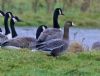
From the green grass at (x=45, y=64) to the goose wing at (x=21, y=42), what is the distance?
4.36ft

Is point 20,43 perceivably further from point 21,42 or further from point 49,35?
point 49,35

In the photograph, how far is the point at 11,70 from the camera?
34.6 ft

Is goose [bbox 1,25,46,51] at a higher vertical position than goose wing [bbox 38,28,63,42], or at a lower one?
lower

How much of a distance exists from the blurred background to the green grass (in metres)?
24.7

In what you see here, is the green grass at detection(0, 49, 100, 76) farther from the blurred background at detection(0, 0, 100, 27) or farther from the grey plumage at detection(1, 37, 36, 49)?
the blurred background at detection(0, 0, 100, 27)

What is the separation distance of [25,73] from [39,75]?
32cm

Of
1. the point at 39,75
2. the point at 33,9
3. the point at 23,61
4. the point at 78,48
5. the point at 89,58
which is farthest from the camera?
the point at 33,9

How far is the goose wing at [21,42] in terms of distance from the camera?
14320 millimetres

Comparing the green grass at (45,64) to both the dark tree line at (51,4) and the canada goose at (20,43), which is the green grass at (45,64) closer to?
the canada goose at (20,43)

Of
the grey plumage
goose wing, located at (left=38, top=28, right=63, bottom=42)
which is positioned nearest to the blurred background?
goose wing, located at (left=38, top=28, right=63, bottom=42)

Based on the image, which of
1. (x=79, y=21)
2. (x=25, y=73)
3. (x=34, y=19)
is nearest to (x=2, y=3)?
(x=34, y=19)

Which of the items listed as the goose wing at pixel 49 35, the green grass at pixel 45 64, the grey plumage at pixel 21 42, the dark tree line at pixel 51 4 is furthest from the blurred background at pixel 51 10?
the green grass at pixel 45 64

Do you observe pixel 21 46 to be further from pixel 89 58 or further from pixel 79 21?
pixel 79 21

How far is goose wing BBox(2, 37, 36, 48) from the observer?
1432 cm
